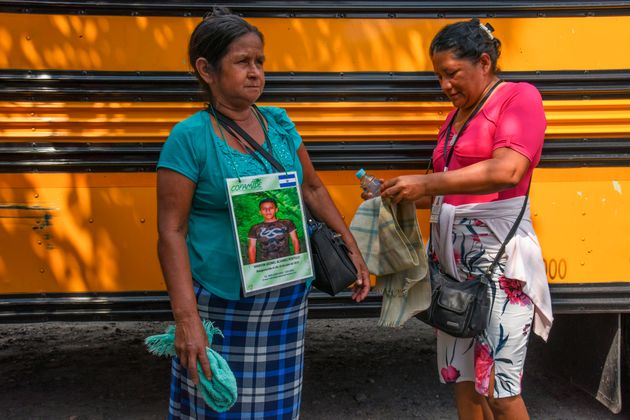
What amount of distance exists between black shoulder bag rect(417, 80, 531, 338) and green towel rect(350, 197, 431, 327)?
42mm

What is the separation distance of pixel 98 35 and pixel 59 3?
175 mm

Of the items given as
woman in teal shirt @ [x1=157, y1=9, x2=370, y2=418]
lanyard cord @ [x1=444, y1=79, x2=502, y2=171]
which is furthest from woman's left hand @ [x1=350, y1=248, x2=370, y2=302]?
lanyard cord @ [x1=444, y1=79, x2=502, y2=171]

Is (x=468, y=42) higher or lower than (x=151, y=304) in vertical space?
higher

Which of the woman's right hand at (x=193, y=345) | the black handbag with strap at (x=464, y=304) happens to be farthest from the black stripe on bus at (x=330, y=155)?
the woman's right hand at (x=193, y=345)

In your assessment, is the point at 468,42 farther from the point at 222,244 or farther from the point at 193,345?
the point at 193,345

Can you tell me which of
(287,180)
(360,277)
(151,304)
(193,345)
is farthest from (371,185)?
(151,304)

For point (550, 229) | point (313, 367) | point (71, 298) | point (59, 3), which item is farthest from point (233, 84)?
point (313, 367)

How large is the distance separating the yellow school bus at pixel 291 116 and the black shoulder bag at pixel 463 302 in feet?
2.09

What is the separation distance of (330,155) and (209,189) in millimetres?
1065

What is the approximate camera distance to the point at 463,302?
2150mm

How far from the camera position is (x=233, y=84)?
1.85m

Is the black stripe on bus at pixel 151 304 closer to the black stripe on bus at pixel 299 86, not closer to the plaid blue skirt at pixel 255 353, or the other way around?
the black stripe on bus at pixel 299 86

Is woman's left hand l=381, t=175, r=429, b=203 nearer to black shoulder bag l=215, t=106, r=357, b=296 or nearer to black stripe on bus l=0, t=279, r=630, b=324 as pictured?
black shoulder bag l=215, t=106, r=357, b=296

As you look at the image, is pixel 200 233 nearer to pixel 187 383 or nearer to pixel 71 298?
pixel 187 383
